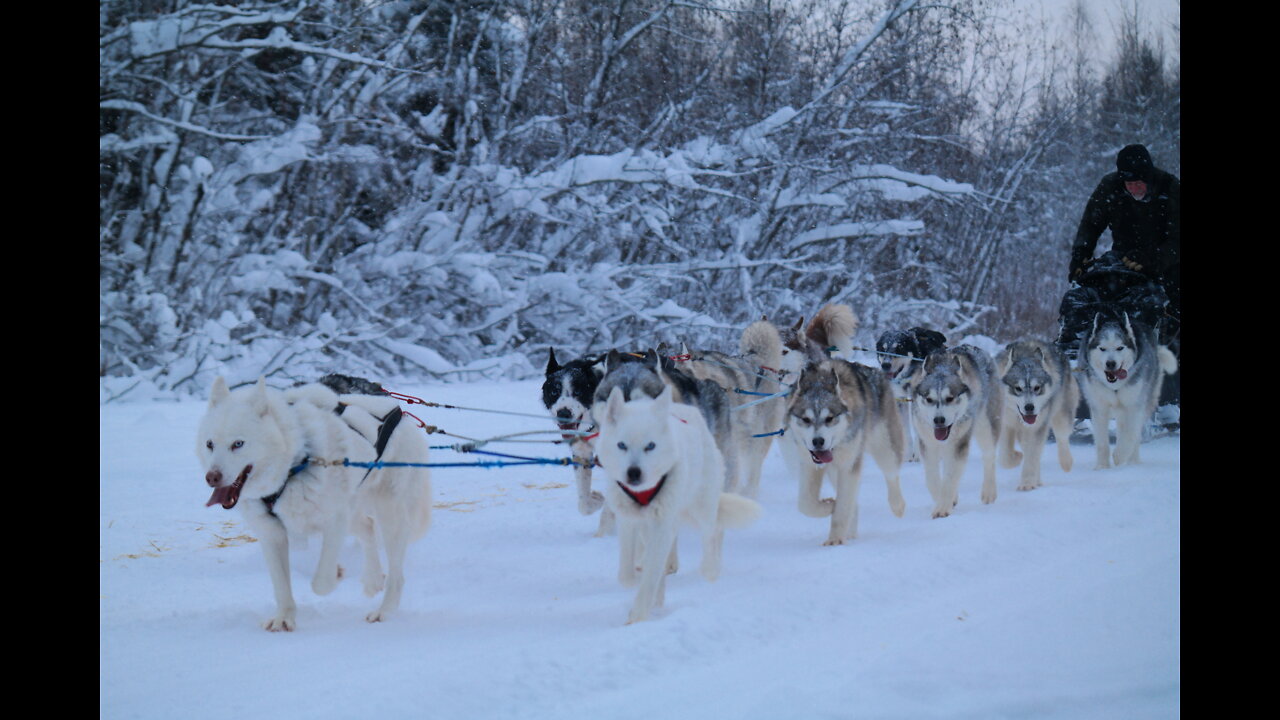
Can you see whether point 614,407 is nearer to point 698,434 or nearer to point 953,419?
point 698,434

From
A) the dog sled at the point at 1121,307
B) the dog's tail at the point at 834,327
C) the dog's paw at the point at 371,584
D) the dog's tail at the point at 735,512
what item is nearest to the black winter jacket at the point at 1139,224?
the dog sled at the point at 1121,307

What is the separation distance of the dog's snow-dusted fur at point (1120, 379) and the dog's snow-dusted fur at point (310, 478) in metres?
3.59

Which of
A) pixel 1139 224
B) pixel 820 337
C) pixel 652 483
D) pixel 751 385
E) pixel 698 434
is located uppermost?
pixel 1139 224

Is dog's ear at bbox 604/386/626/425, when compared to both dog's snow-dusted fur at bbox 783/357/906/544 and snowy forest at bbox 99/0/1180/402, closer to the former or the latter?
dog's snow-dusted fur at bbox 783/357/906/544

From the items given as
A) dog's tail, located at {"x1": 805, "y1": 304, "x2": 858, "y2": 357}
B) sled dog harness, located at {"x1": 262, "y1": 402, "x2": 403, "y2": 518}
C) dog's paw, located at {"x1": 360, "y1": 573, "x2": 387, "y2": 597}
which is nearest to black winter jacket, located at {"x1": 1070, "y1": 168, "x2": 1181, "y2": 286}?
dog's tail, located at {"x1": 805, "y1": 304, "x2": 858, "y2": 357}

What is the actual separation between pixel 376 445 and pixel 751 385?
110 inches

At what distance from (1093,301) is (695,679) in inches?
164

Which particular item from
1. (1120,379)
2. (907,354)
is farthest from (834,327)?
(1120,379)

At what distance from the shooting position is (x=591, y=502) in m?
3.98

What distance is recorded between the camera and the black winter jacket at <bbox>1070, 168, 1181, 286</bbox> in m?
5.04

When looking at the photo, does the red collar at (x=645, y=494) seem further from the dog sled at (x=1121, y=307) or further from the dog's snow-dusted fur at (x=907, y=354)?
the dog sled at (x=1121, y=307)

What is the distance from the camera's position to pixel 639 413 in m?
2.55
